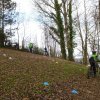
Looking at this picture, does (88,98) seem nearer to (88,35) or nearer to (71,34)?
(71,34)

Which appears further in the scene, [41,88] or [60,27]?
[60,27]

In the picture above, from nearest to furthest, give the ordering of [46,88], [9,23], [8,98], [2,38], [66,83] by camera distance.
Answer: [8,98], [46,88], [66,83], [2,38], [9,23]

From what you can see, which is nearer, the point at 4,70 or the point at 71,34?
the point at 4,70

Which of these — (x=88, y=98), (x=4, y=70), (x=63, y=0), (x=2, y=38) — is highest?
(x=63, y=0)

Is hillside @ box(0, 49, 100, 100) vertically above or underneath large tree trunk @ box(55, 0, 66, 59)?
underneath

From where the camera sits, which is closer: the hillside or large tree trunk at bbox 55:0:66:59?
the hillside

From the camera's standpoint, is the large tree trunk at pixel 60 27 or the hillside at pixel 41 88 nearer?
the hillside at pixel 41 88

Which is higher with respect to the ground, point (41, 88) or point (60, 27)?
point (60, 27)

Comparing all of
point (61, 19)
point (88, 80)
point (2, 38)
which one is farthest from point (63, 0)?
point (88, 80)

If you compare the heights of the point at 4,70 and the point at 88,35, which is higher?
the point at 88,35

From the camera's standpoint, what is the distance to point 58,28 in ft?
123

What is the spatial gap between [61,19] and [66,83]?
74.1 ft

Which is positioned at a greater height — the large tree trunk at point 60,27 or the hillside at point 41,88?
the large tree trunk at point 60,27

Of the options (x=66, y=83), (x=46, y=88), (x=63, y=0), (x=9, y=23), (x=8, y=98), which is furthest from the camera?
(x=9, y=23)
